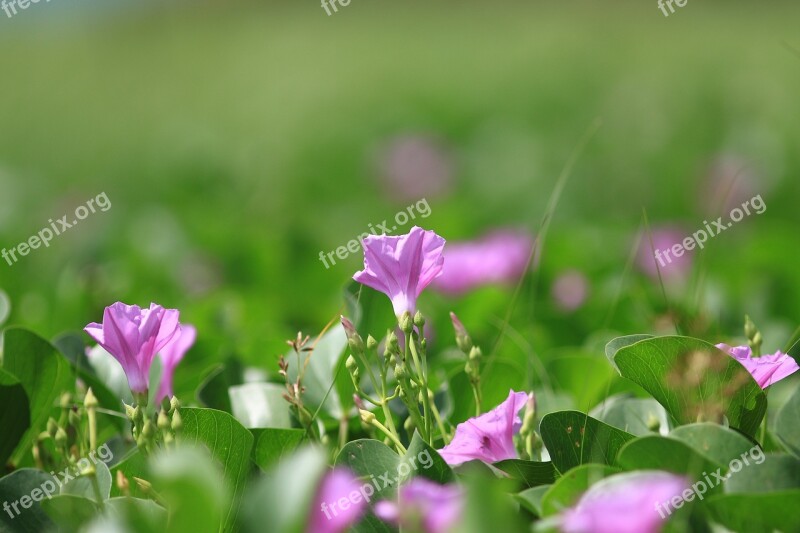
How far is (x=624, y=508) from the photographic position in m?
0.71

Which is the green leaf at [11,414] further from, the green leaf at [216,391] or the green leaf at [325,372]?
the green leaf at [325,372]

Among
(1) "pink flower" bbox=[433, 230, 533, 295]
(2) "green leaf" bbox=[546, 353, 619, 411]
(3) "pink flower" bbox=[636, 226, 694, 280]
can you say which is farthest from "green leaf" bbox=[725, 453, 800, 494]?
(3) "pink flower" bbox=[636, 226, 694, 280]

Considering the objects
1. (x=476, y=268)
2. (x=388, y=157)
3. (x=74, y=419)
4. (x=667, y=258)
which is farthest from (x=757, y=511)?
(x=388, y=157)

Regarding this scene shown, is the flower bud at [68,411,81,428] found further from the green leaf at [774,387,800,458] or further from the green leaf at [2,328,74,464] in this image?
the green leaf at [774,387,800,458]

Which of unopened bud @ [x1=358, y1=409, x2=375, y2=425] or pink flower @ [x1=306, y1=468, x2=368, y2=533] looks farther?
unopened bud @ [x1=358, y1=409, x2=375, y2=425]

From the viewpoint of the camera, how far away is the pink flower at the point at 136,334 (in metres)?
1.12

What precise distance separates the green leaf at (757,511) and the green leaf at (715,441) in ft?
0.21

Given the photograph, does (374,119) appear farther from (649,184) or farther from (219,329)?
(219,329)

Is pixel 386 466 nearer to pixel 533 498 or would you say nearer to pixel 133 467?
pixel 533 498

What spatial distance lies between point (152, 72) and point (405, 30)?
187 inches

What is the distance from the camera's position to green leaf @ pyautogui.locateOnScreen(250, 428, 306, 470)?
3.80 feet

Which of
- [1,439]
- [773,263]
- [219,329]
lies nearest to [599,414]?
[1,439]

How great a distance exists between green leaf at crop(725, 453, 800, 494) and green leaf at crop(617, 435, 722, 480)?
2cm

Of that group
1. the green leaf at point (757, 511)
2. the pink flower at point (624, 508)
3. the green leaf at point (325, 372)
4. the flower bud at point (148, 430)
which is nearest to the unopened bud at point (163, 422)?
the flower bud at point (148, 430)
